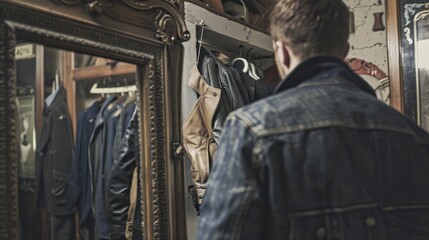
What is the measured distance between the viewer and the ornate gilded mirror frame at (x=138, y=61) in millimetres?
1001

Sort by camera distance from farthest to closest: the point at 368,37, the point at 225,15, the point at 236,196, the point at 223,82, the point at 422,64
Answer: the point at 368,37 < the point at 422,64 < the point at 225,15 < the point at 223,82 < the point at 236,196

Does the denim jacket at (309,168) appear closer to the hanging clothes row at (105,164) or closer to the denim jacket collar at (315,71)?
the denim jacket collar at (315,71)

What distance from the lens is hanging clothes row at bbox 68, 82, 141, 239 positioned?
4.03 feet

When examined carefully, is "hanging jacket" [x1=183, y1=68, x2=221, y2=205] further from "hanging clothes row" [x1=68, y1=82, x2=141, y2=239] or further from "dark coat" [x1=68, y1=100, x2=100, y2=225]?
"dark coat" [x1=68, y1=100, x2=100, y2=225]

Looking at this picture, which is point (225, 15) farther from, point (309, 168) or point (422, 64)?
point (309, 168)

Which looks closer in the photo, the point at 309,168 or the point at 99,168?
the point at 309,168

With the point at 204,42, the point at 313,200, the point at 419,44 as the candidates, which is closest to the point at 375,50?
the point at 419,44

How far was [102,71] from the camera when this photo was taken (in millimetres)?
1272

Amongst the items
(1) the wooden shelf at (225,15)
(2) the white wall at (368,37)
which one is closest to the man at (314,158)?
(1) the wooden shelf at (225,15)

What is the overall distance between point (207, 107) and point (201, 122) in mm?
59

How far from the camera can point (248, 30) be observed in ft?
7.20

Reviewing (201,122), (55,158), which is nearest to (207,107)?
(201,122)

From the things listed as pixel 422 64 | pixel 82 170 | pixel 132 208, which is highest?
pixel 422 64

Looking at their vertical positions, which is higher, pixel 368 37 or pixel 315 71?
pixel 368 37
